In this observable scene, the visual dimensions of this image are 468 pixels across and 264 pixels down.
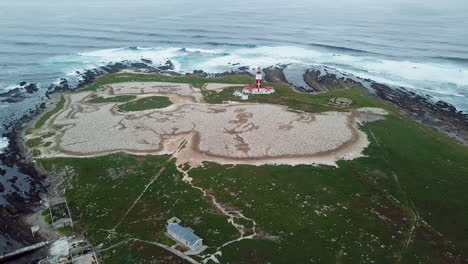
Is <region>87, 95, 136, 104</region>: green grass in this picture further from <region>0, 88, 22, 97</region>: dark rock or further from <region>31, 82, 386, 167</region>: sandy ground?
<region>0, 88, 22, 97</region>: dark rock

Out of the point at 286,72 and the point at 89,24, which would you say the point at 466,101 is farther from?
the point at 89,24

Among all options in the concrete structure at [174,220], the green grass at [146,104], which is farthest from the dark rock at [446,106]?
the concrete structure at [174,220]

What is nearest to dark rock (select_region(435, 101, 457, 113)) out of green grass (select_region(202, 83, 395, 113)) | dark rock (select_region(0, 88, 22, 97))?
green grass (select_region(202, 83, 395, 113))

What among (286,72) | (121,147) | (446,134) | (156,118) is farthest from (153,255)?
(286,72)

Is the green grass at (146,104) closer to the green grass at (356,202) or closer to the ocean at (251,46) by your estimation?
the ocean at (251,46)

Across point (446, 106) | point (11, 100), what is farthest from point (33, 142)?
point (446, 106)

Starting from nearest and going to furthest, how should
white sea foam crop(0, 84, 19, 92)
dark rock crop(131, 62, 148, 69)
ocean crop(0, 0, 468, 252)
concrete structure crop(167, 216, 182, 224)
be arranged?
1. concrete structure crop(167, 216, 182, 224)
2. white sea foam crop(0, 84, 19, 92)
3. ocean crop(0, 0, 468, 252)
4. dark rock crop(131, 62, 148, 69)
